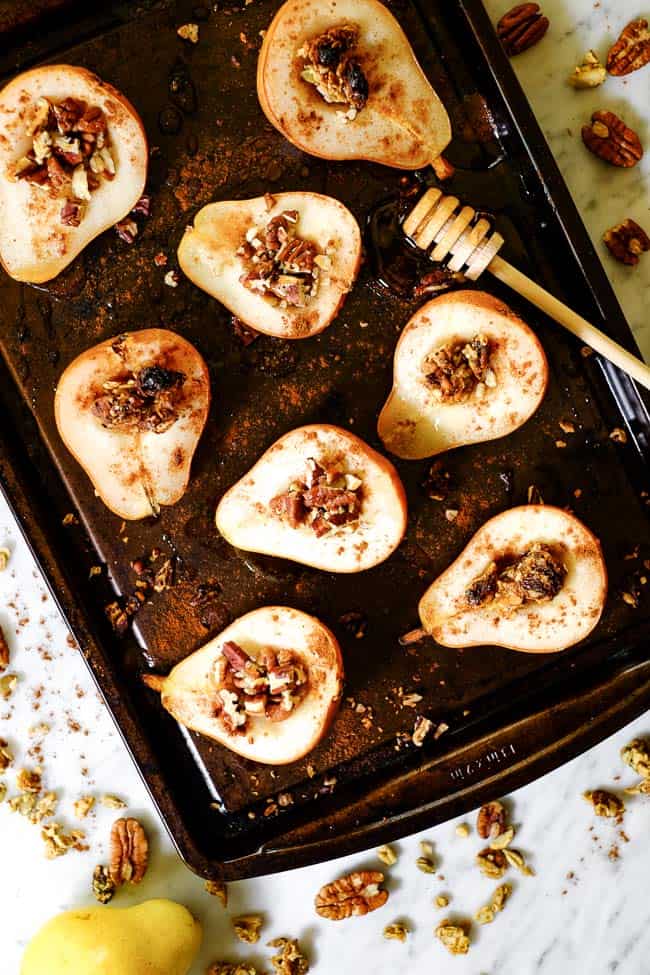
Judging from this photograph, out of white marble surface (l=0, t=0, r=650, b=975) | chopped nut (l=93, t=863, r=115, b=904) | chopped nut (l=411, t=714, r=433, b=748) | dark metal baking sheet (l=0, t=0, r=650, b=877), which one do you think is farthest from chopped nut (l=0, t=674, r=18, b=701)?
chopped nut (l=411, t=714, r=433, b=748)

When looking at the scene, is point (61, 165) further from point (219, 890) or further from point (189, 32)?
point (219, 890)

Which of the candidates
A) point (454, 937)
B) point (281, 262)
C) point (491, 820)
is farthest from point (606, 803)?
point (281, 262)

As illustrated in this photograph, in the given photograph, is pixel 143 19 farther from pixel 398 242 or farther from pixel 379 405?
pixel 379 405

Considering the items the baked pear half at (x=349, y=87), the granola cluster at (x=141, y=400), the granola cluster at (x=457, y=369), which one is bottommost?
the granola cluster at (x=141, y=400)

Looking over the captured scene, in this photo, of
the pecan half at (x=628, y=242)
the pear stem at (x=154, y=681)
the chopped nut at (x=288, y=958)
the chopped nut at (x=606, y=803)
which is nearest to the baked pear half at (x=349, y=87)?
the pecan half at (x=628, y=242)

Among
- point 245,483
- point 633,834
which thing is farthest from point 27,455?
point 633,834

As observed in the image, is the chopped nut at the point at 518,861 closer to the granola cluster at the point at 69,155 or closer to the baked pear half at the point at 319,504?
the baked pear half at the point at 319,504
